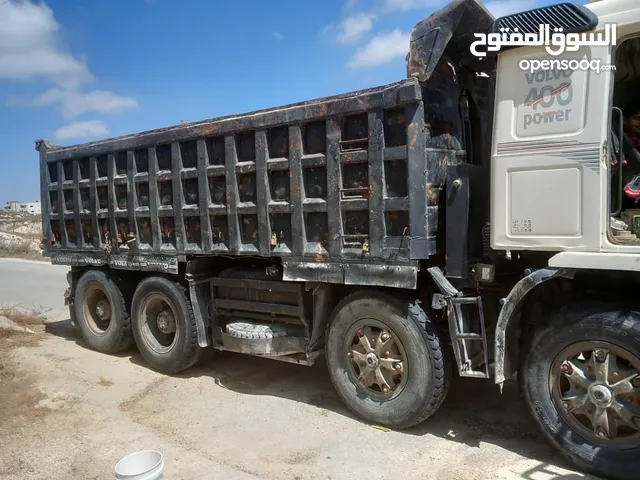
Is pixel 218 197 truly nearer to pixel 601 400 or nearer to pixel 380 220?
pixel 380 220

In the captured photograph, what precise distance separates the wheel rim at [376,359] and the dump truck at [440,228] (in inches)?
0.7

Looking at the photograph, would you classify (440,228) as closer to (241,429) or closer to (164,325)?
(241,429)

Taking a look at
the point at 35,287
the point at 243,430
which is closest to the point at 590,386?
the point at 243,430

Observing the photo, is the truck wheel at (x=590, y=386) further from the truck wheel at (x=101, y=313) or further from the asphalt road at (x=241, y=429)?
the truck wheel at (x=101, y=313)

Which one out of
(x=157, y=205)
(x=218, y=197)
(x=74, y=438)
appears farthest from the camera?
(x=157, y=205)

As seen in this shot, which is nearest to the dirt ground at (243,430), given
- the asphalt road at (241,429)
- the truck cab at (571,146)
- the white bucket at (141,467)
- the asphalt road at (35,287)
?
the asphalt road at (241,429)

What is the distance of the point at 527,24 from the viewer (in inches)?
142

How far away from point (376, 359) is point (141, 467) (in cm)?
201

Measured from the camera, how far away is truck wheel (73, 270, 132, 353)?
6887 mm

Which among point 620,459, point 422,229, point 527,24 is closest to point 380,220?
point 422,229

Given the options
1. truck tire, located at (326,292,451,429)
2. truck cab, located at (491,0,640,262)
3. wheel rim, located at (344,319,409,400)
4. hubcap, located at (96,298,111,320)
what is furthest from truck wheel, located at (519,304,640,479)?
hubcap, located at (96,298,111,320)

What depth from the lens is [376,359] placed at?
14.5ft

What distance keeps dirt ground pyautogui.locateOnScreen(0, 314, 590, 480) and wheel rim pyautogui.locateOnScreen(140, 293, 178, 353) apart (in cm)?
37

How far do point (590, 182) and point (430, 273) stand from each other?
4.38ft
